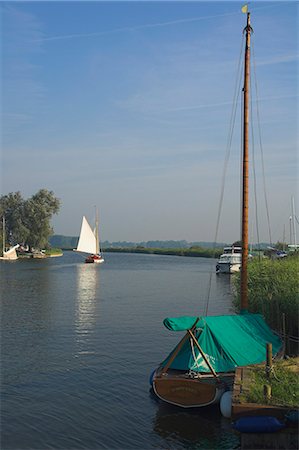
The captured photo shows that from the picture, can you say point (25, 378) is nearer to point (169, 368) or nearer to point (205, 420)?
point (169, 368)

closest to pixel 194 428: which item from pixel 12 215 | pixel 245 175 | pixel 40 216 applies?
pixel 245 175

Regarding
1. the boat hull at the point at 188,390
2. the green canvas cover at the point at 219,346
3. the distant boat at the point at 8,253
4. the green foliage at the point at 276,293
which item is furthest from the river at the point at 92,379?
the distant boat at the point at 8,253

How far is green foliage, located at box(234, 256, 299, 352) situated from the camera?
20.5 m

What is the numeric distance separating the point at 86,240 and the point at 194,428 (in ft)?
281

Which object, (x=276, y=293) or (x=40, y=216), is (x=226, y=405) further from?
(x=40, y=216)

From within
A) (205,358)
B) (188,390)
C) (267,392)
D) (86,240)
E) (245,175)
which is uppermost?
(245,175)

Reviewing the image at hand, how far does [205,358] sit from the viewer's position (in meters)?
14.9

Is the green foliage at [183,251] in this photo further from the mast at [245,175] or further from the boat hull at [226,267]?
the mast at [245,175]

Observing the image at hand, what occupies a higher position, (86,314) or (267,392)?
(267,392)

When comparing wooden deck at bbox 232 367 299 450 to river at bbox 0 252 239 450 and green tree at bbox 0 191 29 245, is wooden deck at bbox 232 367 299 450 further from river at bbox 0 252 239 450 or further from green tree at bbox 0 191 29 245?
green tree at bbox 0 191 29 245

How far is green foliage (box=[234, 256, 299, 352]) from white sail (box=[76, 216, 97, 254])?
6943 cm

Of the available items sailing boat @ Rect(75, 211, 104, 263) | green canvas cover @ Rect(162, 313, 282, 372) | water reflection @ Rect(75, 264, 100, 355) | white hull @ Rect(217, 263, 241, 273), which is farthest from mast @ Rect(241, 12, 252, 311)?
sailing boat @ Rect(75, 211, 104, 263)

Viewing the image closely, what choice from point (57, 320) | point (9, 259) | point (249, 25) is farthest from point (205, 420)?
point (9, 259)

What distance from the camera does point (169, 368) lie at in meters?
16.0
